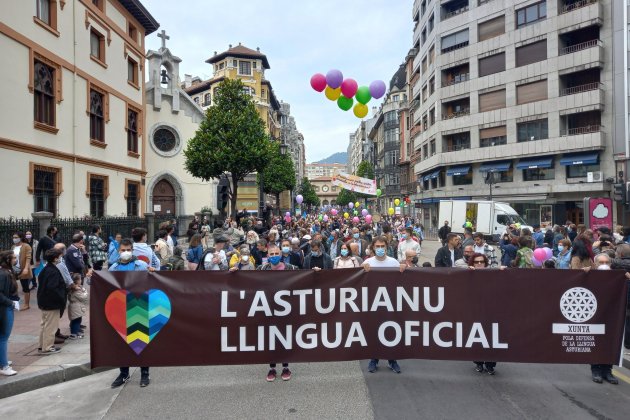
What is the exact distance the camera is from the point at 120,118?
23.1 m

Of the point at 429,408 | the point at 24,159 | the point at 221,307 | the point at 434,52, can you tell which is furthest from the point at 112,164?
the point at 434,52

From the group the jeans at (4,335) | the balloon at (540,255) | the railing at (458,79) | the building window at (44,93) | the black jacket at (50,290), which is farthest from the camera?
the railing at (458,79)

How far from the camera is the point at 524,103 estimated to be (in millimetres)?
30859

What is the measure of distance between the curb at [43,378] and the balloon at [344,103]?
12.2 m

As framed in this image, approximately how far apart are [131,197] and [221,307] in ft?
72.3

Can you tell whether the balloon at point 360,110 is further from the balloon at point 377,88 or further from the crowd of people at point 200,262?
the crowd of people at point 200,262

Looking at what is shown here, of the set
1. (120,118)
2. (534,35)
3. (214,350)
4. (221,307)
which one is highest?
(534,35)

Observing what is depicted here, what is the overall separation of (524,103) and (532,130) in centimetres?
213

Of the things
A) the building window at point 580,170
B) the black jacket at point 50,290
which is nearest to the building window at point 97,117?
the black jacket at point 50,290

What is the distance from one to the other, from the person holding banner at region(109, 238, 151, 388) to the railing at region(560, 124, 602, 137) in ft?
100

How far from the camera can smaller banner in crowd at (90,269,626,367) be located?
17.4ft

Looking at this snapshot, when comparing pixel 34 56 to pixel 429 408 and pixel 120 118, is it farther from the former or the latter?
pixel 429 408

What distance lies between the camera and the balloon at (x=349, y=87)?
14.8m

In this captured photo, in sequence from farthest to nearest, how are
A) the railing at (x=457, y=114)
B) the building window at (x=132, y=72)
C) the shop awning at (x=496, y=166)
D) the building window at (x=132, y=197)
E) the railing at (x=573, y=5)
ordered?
the railing at (x=457, y=114)
the shop awning at (x=496, y=166)
the railing at (x=573, y=5)
the building window at (x=132, y=197)
the building window at (x=132, y=72)
